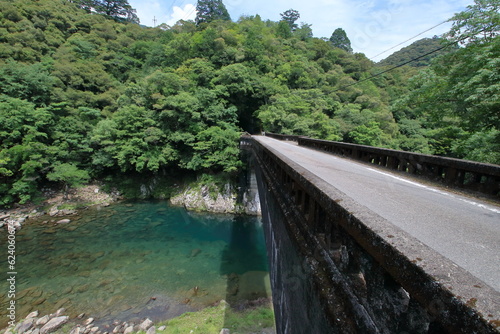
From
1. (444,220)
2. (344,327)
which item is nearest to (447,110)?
(444,220)

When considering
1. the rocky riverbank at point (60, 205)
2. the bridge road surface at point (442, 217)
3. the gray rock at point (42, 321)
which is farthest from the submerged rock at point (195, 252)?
the rocky riverbank at point (60, 205)

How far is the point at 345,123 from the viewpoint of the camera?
23.2 meters

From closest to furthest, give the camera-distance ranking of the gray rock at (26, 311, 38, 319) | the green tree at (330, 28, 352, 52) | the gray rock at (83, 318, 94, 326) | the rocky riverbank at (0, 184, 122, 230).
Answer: the gray rock at (83, 318, 94, 326) < the gray rock at (26, 311, 38, 319) < the rocky riverbank at (0, 184, 122, 230) < the green tree at (330, 28, 352, 52)

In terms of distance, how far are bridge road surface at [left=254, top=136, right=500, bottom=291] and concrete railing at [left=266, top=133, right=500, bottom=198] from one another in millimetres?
415

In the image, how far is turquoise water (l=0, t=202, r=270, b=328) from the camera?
360 inches

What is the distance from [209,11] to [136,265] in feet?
Answer: 223

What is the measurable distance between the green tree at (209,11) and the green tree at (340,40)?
109 ft

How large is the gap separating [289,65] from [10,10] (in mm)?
38785

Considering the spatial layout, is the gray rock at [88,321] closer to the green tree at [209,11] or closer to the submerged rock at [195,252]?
the submerged rock at [195,252]

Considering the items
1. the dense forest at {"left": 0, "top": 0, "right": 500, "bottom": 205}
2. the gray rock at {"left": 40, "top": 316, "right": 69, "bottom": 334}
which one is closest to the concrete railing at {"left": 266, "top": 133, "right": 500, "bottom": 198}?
the dense forest at {"left": 0, "top": 0, "right": 500, "bottom": 205}

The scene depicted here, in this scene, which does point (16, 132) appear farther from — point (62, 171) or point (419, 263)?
point (419, 263)

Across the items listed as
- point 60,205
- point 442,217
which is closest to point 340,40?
point 60,205

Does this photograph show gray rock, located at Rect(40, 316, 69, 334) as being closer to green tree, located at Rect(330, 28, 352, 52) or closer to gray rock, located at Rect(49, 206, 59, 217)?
gray rock, located at Rect(49, 206, 59, 217)

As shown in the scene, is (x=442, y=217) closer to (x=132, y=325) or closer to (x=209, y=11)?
(x=132, y=325)
